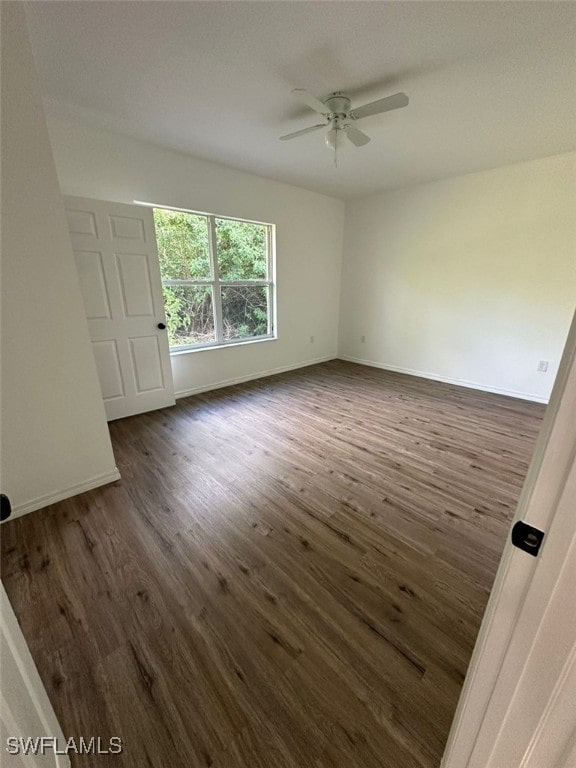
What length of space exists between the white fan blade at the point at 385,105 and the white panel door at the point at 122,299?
2.05 meters

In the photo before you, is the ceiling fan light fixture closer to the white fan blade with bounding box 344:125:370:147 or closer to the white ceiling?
the white fan blade with bounding box 344:125:370:147

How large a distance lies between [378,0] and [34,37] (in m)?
1.83

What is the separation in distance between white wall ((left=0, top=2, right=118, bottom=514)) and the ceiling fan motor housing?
5.72 feet

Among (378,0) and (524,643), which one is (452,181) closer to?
(378,0)

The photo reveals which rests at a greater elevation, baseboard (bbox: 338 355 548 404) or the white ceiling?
the white ceiling

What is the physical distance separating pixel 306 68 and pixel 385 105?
1.77ft

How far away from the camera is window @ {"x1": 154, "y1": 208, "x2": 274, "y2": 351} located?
345cm

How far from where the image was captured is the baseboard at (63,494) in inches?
74.8

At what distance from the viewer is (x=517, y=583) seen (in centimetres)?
54

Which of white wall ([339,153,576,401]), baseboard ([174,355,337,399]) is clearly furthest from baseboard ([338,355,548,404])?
baseboard ([174,355,337,399])

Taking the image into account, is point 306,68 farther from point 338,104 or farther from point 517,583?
point 517,583

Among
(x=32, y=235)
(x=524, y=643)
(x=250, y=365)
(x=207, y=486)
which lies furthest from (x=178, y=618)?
(x=250, y=365)

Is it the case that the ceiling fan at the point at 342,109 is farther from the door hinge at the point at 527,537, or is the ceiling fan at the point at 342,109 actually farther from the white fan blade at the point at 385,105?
the door hinge at the point at 527,537

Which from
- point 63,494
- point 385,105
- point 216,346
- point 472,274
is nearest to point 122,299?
point 216,346
